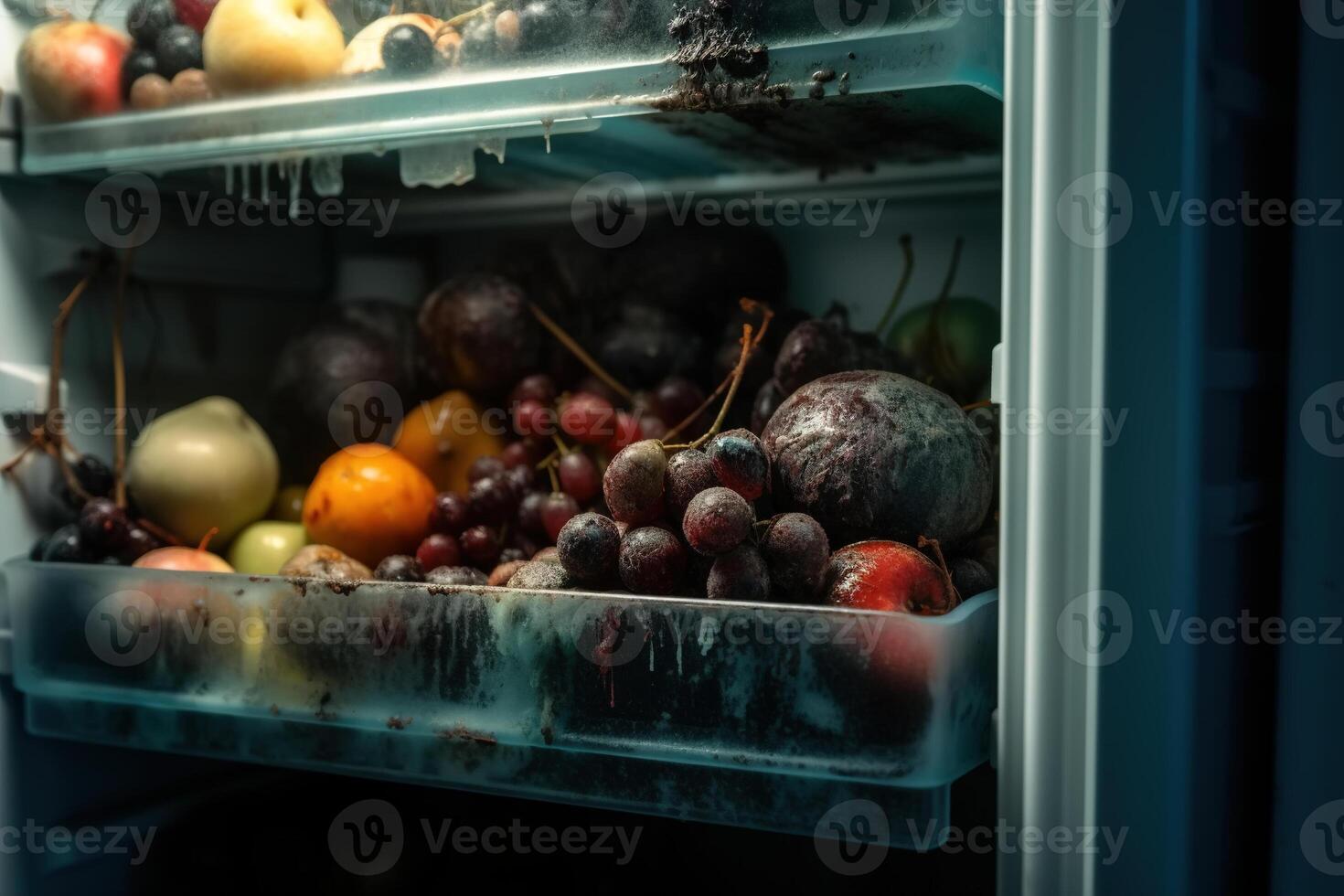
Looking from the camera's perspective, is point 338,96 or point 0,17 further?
point 0,17

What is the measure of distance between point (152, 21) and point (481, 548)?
0.54 m

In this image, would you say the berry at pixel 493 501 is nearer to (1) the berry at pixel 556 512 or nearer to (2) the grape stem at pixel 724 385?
(1) the berry at pixel 556 512

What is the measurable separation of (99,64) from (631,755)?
2.47 ft

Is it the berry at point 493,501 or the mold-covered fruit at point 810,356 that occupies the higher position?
the mold-covered fruit at point 810,356

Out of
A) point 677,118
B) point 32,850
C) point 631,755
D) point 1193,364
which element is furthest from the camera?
point 32,850

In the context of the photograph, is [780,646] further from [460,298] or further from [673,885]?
[460,298]

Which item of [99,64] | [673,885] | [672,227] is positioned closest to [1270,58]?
[672,227]

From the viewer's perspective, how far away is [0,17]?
105 cm

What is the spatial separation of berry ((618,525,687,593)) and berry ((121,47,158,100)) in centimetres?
62

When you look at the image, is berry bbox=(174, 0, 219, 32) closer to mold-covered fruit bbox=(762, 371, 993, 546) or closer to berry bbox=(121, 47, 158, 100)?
berry bbox=(121, 47, 158, 100)

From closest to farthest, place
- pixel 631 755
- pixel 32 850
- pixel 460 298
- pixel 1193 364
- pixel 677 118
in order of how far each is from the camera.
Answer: pixel 1193 364 < pixel 631 755 < pixel 677 118 < pixel 32 850 < pixel 460 298

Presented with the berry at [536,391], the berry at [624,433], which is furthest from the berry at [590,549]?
the berry at [536,391]

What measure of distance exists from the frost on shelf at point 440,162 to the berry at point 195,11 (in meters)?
0.23

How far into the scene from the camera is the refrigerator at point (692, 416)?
0.63 metres
